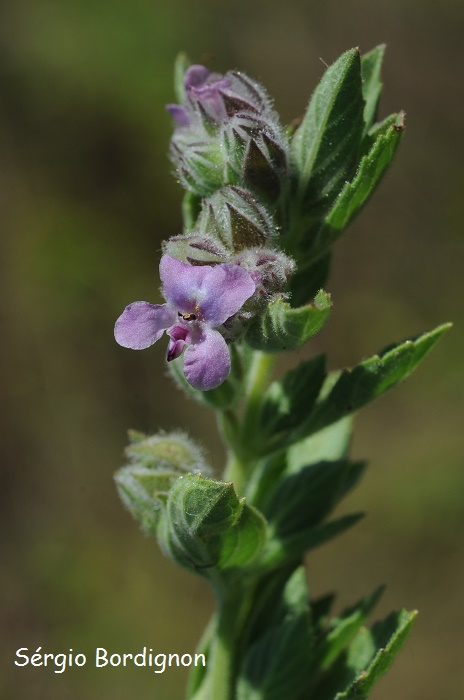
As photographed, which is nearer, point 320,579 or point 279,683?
point 279,683

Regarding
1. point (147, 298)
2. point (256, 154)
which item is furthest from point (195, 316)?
point (147, 298)

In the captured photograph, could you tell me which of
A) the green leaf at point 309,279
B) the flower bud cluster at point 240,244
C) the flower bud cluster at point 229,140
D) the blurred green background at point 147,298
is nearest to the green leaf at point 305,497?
the green leaf at point 309,279

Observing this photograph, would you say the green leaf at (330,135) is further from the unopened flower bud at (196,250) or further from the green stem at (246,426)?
the green stem at (246,426)

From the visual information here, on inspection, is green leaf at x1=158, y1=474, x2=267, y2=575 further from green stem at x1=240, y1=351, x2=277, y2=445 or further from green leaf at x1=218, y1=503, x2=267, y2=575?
green stem at x1=240, y1=351, x2=277, y2=445

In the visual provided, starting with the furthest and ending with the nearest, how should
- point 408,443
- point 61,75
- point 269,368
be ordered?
point 61,75, point 408,443, point 269,368

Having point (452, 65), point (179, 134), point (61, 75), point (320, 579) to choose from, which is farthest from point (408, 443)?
point (179, 134)

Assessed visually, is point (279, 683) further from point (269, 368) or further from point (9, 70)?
point (9, 70)

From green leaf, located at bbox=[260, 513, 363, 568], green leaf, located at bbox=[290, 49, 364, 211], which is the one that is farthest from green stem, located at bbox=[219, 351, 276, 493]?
green leaf, located at bbox=[290, 49, 364, 211]
